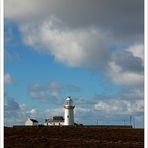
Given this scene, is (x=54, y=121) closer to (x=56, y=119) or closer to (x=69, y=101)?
(x=56, y=119)

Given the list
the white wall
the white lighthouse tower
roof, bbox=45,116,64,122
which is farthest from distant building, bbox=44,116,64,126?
the white lighthouse tower

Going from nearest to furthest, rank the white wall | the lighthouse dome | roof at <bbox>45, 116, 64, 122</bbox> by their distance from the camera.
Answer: the lighthouse dome → the white wall → roof at <bbox>45, 116, 64, 122</bbox>

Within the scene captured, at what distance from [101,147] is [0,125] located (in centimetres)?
720

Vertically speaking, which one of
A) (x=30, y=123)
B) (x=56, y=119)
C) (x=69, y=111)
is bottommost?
(x=30, y=123)

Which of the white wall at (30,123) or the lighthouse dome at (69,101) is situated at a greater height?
the lighthouse dome at (69,101)

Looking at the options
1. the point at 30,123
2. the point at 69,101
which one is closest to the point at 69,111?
the point at 69,101

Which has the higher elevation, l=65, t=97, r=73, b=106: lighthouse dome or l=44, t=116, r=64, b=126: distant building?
l=65, t=97, r=73, b=106: lighthouse dome

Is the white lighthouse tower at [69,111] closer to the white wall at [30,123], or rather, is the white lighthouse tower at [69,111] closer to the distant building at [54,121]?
the white wall at [30,123]

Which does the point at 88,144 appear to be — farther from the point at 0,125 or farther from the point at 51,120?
the point at 51,120

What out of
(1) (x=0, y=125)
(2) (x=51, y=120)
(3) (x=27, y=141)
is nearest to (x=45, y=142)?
(3) (x=27, y=141)

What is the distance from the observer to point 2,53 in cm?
357

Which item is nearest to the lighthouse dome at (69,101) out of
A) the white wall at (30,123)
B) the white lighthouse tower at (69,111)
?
the white lighthouse tower at (69,111)

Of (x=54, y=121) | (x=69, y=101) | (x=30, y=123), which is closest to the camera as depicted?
(x=69, y=101)

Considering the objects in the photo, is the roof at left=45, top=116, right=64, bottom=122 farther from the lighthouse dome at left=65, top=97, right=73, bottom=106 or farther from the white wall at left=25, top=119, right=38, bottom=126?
the lighthouse dome at left=65, top=97, right=73, bottom=106
